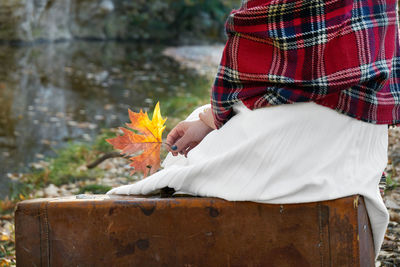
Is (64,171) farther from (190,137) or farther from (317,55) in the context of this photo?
(317,55)

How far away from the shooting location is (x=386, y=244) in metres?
2.29

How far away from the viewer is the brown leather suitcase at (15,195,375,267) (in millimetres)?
1361

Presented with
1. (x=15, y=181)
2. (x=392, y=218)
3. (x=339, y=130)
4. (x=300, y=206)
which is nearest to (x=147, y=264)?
(x=300, y=206)

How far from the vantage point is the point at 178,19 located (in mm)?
17828

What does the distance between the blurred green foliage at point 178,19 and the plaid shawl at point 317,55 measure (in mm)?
15801

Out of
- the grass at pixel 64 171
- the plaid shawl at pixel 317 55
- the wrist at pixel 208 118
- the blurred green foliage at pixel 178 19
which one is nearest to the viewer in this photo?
the plaid shawl at pixel 317 55

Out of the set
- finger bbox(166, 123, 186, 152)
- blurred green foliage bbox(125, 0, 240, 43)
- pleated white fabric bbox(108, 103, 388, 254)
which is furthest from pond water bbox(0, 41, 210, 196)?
blurred green foliage bbox(125, 0, 240, 43)

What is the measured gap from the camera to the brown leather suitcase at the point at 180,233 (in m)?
1.36

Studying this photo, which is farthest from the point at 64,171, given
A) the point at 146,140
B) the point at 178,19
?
the point at 178,19

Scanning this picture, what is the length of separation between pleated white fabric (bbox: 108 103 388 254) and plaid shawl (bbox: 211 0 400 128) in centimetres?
4

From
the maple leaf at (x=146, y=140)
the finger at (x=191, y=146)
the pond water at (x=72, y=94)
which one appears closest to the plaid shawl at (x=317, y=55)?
the finger at (x=191, y=146)

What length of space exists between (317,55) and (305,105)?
0.13 meters

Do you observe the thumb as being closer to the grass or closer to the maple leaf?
the maple leaf

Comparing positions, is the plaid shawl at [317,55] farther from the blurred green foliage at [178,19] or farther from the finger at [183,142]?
the blurred green foliage at [178,19]
